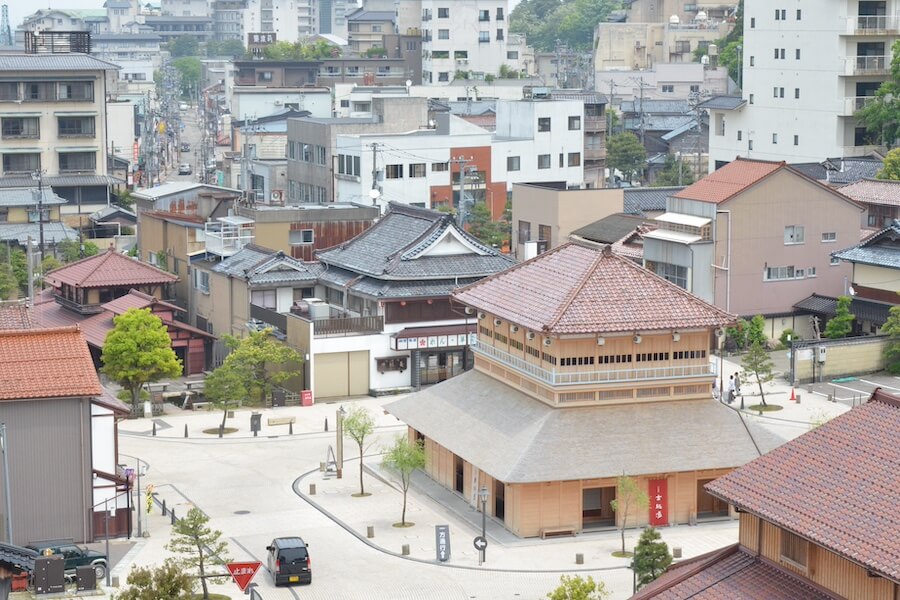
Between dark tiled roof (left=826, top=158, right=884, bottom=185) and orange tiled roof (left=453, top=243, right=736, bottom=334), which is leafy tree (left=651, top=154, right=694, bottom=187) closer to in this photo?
dark tiled roof (left=826, top=158, right=884, bottom=185)

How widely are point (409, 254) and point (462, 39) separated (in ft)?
310

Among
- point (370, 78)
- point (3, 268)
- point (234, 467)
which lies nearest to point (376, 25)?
point (370, 78)

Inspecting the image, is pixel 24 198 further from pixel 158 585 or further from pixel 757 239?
pixel 158 585

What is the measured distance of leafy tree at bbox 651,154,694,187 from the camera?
10475cm

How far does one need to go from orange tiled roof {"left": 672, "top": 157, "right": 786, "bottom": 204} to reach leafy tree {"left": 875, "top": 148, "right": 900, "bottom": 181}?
57.2 feet

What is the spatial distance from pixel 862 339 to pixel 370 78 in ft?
296

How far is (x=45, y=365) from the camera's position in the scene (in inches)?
1490

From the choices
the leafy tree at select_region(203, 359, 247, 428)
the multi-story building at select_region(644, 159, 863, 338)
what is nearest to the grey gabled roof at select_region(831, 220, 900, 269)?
the multi-story building at select_region(644, 159, 863, 338)

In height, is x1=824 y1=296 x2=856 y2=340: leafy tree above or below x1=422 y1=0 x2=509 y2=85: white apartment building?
below

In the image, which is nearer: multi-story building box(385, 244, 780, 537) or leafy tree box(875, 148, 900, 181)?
multi-story building box(385, 244, 780, 537)

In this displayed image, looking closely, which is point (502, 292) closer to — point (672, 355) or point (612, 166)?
point (672, 355)

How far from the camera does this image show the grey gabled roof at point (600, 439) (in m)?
39.7

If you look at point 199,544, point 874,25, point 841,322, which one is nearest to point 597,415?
point 199,544

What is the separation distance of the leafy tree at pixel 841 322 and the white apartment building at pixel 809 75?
32.5 metres
